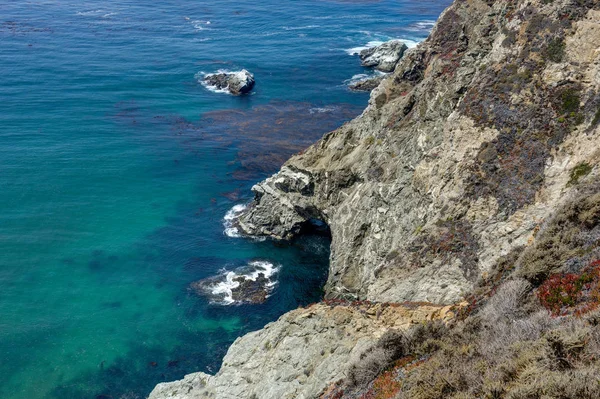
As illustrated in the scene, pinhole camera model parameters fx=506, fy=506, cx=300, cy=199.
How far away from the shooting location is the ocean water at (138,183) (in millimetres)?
48938

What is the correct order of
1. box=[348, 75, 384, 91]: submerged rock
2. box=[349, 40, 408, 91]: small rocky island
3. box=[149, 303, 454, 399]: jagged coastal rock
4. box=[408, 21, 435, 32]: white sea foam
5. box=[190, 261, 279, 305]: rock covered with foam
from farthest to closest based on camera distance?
box=[408, 21, 435, 32]: white sea foam < box=[349, 40, 408, 91]: small rocky island < box=[348, 75, 384, 91]: submerged rock < box=[190, 261, 279, 305]: rock covered with foam < box=[149, 303, 454, 399]: jagged coastal rock

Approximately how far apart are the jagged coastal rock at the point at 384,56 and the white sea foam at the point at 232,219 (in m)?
72.7

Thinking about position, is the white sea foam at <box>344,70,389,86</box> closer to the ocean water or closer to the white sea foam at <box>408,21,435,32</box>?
the ocean water

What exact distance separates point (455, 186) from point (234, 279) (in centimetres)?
2924

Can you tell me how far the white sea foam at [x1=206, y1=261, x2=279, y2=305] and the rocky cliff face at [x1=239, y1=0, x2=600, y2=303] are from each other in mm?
9234

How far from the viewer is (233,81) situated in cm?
11394

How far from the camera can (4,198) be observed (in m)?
69.9

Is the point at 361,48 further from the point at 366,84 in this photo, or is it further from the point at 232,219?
the point at 232,219

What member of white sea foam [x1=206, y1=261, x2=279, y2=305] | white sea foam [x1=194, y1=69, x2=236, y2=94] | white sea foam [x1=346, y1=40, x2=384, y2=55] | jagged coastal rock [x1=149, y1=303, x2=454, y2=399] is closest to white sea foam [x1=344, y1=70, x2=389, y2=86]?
white sea foam [x1=346, y1=40, x2=384, y2=55]

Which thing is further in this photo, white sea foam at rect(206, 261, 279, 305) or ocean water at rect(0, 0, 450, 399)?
white sea foam at rect(206, 261, 279, 305)

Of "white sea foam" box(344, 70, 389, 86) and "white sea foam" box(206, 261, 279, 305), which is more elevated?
"white sea foam" box(344, 70, 389, 86)

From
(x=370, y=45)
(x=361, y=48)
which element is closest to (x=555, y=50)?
(x=361, y=48)

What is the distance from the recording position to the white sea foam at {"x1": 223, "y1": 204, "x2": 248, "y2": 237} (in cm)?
6594

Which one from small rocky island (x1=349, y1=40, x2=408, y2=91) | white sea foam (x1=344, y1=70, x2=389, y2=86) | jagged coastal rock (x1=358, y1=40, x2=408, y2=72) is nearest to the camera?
white sea foam (x1=344, y1=70, x2=389, y2=86)
